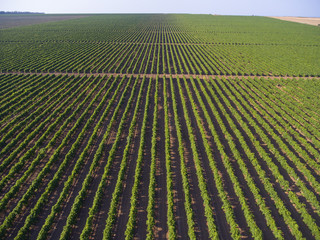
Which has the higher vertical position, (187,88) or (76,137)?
(187,88)

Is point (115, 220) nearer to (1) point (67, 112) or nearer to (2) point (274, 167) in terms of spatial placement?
(2) point (274, 167)

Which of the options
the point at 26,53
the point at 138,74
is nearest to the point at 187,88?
the point at 138,74

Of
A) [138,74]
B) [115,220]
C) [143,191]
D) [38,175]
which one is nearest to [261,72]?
[138,74]

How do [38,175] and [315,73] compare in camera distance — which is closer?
[38,175]

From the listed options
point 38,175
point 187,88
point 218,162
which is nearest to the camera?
point 38,175

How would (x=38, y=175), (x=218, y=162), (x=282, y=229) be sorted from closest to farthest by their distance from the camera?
(x=282, y=229), (x=38, y=175), (x=218, y=162)

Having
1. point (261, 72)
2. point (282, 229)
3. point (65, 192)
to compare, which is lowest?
point (282, 229)
